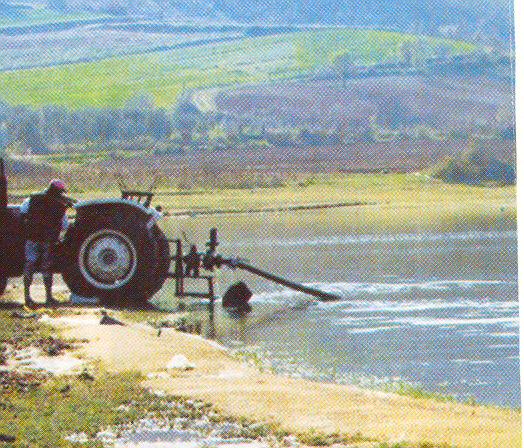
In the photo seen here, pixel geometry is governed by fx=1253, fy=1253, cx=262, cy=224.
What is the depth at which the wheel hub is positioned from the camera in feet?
45.1

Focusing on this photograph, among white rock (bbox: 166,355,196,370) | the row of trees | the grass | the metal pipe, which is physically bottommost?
white rock (bbox: 166,355,196,370)

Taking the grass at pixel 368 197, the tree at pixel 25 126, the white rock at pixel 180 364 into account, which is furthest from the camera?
the grass at pixel 368 197

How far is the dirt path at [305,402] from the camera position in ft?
24.7

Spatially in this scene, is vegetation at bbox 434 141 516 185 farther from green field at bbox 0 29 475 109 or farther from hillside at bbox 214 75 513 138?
green field at bbox 0 29 475 109

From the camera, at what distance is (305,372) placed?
1043 centimetres

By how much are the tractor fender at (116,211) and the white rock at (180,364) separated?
12.4ft

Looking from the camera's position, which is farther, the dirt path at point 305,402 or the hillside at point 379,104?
the hillside at point 379,104

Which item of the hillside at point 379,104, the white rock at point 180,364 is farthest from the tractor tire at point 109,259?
the hillside at point 379,104

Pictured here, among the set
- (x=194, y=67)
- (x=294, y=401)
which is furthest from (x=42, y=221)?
(x=194, y=67)

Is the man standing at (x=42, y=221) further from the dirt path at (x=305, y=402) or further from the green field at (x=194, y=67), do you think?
the green field at (x=194, y=67)

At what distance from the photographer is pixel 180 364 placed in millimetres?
10008

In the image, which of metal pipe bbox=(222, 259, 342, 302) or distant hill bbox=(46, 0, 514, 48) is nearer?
metal pipe bbox=(222, 259, 342, 302)

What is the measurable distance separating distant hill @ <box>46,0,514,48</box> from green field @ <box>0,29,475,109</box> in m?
0.86

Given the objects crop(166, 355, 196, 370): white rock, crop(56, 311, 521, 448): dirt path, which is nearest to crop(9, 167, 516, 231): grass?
crop(56, 311, 521, 448): dirt path
